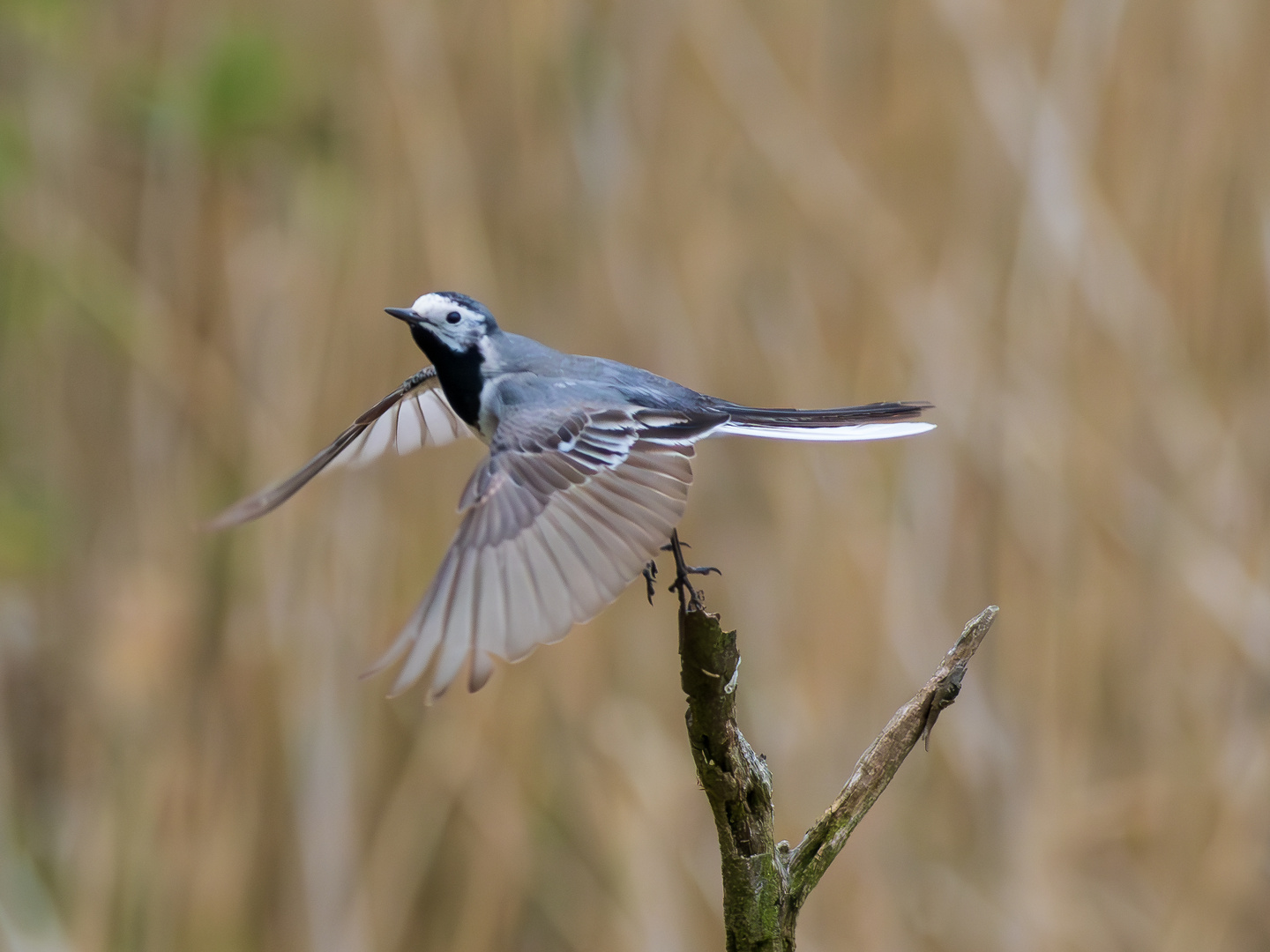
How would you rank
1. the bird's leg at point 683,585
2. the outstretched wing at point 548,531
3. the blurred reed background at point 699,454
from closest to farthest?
the outstretched wing at point 548,531 < the bird's leg at point 683,585 < the blurred reed background at point 699,454

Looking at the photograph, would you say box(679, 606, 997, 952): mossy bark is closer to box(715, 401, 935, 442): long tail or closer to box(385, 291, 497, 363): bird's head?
box(715, 401, 935, 442): long tail

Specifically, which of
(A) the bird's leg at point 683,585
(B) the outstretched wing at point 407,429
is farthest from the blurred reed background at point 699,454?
(A) the bird's leg at point 683,585

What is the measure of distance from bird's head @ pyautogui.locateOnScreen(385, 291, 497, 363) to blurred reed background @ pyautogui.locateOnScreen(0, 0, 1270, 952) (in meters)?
0.97

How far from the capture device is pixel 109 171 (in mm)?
2523

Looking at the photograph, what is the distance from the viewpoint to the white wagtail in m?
1.05

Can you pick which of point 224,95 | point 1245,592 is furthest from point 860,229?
point 224,95

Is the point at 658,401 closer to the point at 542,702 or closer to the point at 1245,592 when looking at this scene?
the point at 542,702

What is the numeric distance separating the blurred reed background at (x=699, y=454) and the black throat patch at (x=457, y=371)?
0.98 metres

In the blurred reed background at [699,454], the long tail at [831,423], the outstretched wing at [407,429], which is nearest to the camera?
the long tail at [831,423]

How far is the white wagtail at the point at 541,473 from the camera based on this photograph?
1.05 meters

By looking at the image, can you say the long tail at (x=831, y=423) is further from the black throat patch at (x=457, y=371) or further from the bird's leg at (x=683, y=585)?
the black throat patch at (x=457, y=371)

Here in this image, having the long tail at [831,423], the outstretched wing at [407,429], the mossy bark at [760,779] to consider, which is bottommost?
the mossy bark at [760,779]

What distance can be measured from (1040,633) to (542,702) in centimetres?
103

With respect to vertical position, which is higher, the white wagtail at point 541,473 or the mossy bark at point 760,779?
the white wagtail at point 541,473
